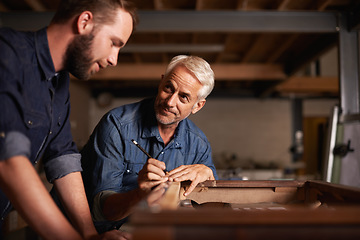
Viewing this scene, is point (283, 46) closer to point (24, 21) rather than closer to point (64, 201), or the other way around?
point (24, 21)

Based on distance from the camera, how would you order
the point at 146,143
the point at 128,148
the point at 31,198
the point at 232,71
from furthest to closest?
the point at 232,71 → the point at 146,143 → the point at 128,148 → the point at 31,198

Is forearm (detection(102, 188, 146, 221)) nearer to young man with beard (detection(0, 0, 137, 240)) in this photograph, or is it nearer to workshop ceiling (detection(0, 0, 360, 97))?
young man with beard (detection(0, 0, 137, 240))

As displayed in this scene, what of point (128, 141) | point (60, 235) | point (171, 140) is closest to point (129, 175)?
point (128, 141)

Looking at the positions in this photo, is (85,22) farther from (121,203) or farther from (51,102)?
(121,203)

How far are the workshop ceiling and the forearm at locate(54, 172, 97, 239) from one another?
2139 mm

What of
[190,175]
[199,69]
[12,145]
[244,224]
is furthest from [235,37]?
[244,224]

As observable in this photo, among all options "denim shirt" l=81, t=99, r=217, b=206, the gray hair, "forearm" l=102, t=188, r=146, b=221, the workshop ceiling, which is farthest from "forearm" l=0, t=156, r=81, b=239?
the workshop ceiling

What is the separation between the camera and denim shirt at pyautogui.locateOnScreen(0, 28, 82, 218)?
753mm

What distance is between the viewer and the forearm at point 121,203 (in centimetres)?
112

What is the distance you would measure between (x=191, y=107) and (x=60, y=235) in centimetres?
104

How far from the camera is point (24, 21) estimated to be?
2.96 m

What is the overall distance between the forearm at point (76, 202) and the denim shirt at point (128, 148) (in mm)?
220

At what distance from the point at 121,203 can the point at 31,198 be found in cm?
47

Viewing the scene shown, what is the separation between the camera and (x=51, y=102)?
100 cm
